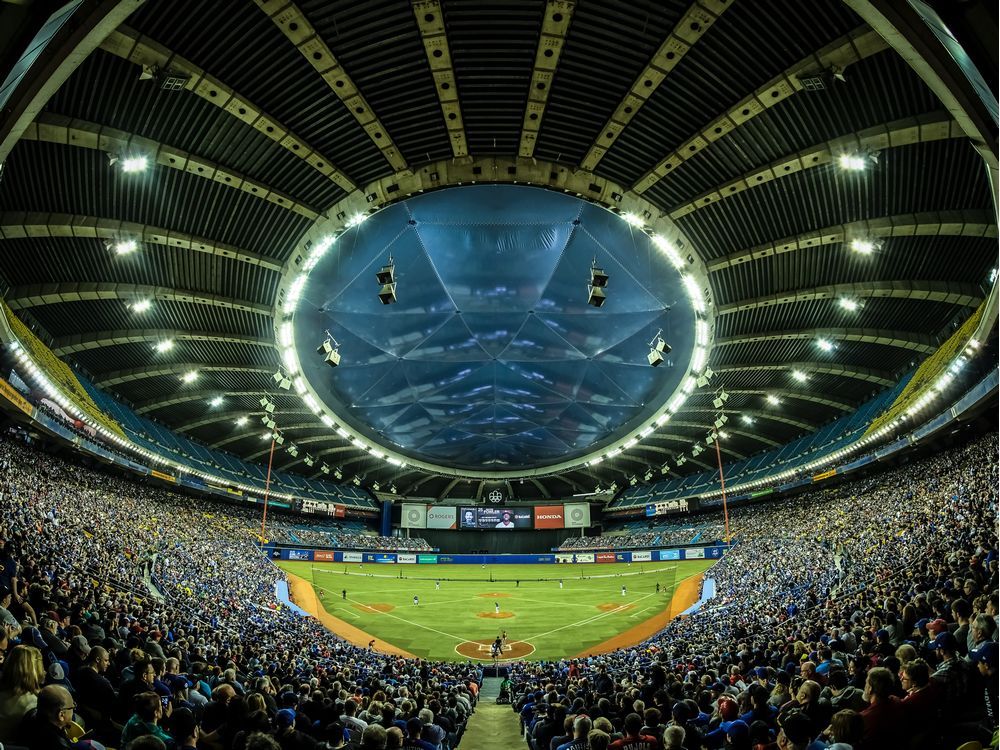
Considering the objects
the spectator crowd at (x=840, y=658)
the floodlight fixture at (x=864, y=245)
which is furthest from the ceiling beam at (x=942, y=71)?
the floodlight fixture at (x=864, y=245)

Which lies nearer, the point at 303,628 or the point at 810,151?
the point at 810,151

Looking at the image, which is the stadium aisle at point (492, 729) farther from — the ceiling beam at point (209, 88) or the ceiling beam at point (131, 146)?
the ceiling beam at point (131, 146)

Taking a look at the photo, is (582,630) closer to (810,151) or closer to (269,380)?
(269,380)

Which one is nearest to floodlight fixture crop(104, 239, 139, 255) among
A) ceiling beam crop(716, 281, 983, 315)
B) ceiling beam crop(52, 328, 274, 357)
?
ceiling beam crop(52, 328, 274, 357)

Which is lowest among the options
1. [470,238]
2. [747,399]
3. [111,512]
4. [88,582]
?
[88,582]

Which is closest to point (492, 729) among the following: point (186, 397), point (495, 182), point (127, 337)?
point (495, 182)

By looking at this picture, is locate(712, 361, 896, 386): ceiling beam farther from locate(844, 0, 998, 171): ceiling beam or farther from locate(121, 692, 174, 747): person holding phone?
locate(121, 692, 174, 747): person holding phone

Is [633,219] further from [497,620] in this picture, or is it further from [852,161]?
[497,620]

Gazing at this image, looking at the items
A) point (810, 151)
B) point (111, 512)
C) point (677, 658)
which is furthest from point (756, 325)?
point (111, 512)
